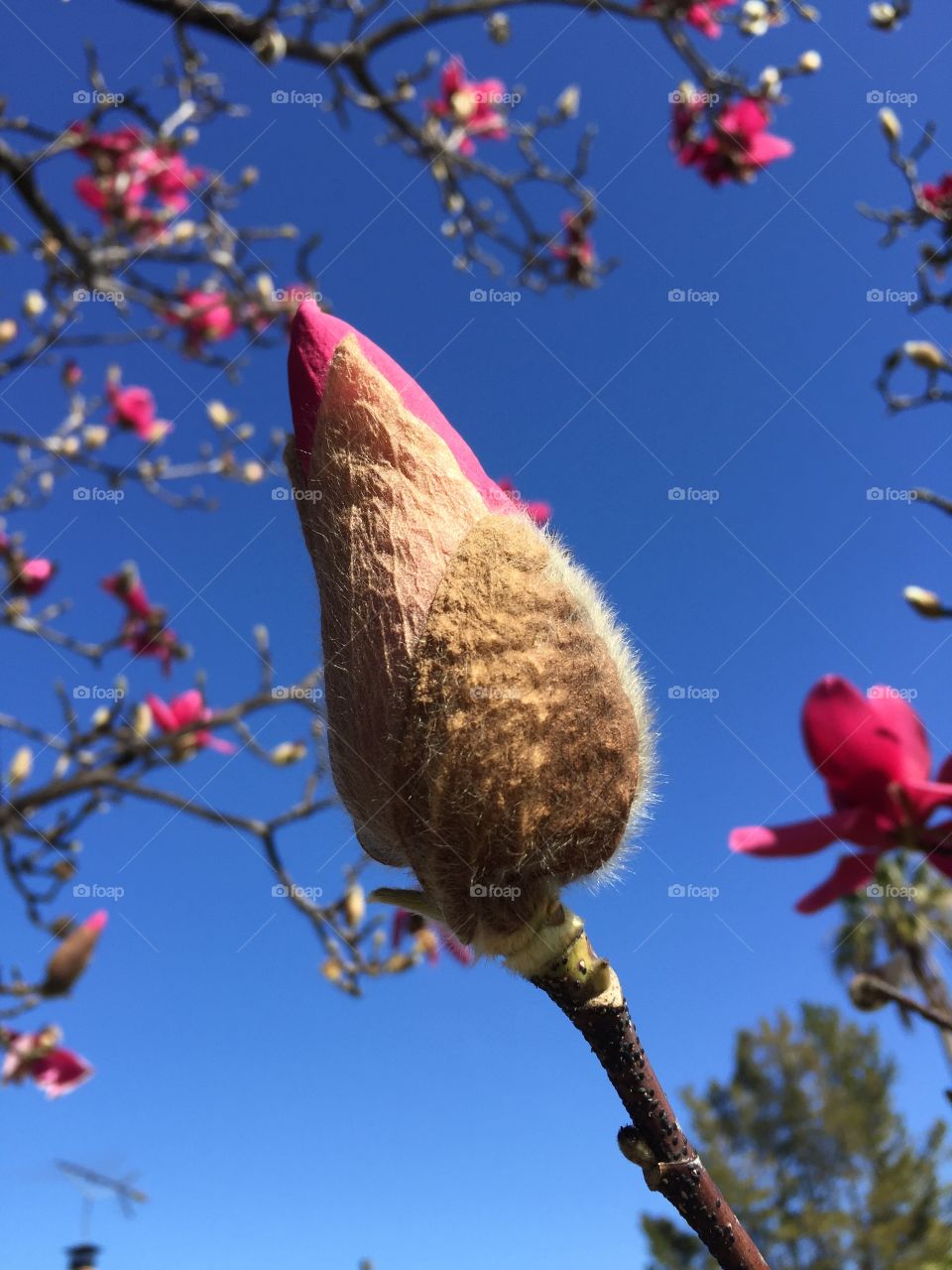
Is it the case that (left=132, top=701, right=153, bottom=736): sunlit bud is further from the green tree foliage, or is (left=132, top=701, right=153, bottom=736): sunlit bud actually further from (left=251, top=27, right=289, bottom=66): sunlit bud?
the green tree foliage

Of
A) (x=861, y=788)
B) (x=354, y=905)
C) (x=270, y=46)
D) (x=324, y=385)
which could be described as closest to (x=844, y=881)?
(x=861, y=788)

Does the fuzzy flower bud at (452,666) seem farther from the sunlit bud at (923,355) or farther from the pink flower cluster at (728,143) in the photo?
the pink flower cluster at (728,143)

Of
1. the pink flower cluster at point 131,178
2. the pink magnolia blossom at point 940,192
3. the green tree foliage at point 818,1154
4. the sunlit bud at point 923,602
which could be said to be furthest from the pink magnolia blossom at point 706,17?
the green tree foliage at point 818,1154

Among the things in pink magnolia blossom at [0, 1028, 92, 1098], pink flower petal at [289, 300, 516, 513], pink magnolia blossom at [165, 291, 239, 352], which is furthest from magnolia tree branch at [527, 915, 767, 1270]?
pink magnolia blossom at [165, 291, 239, 352]

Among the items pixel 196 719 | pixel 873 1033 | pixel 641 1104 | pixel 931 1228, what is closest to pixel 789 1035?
pixel 873 1033

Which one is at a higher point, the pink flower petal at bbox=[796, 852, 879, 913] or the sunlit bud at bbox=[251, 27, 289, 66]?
the sunlit bud at bbox=[251, 27, 289, 66]
